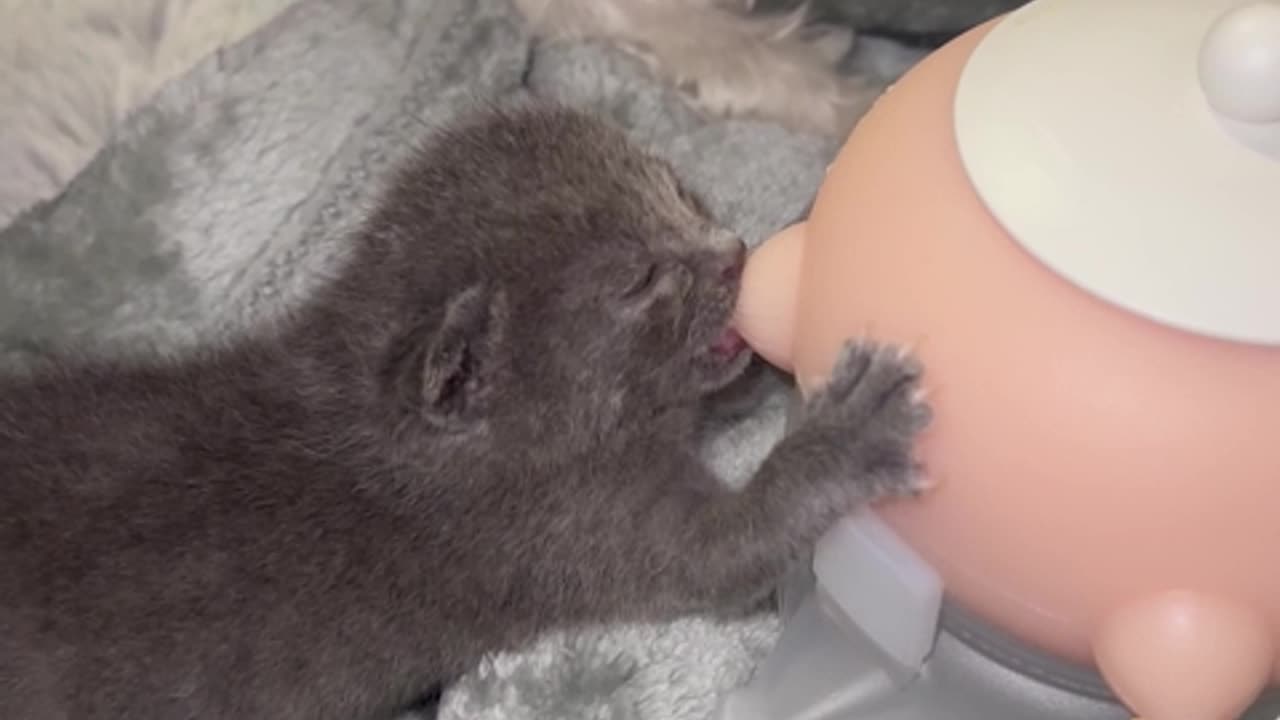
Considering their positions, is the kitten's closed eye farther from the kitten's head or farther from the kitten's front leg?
the kitten's front leg

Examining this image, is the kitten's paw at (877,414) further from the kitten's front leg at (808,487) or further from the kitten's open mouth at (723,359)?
the kitten's open mouth at (723,359)

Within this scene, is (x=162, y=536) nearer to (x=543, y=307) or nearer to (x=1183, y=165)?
(x=543, y=307)

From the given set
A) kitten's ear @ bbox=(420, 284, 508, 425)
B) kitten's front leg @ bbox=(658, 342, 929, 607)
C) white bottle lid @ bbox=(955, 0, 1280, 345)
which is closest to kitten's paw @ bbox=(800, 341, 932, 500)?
kitten's front leg @ bbox=(658, 342, 929, 607)

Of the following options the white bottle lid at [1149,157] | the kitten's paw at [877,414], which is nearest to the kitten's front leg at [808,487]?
the kitten's paw at [877,414]

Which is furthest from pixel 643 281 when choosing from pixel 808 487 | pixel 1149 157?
pixel 1149 157

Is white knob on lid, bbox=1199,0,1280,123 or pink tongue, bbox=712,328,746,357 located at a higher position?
white knob on lid, bbox=1199,0,1280,123
